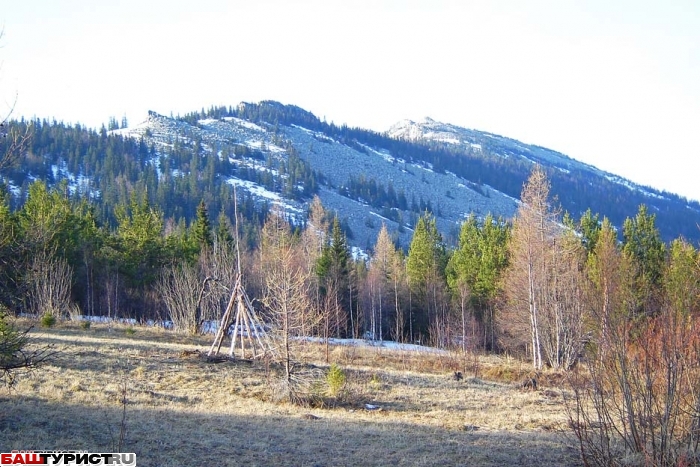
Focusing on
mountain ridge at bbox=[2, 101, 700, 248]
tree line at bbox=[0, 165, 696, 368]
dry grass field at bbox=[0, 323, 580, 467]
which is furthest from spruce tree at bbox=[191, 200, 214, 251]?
mountain ridge at bbox=[2, 101, 700, 248]

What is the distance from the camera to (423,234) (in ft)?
167

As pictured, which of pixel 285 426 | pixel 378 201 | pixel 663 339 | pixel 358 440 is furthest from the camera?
pixel 378 201

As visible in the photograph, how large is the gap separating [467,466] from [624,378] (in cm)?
351

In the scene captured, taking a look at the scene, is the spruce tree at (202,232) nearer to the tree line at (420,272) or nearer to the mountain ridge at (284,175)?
the tree line at (420,272)

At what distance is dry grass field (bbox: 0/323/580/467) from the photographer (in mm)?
10055

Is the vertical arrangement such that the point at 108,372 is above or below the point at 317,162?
below

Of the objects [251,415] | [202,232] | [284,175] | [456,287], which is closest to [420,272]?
[456,287]

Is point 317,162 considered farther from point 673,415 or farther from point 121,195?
point 673,415

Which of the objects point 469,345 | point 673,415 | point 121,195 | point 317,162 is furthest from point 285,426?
point 317,162

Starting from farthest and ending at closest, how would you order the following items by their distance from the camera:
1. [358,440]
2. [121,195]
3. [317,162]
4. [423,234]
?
[317,162] < [121,195] < [423,234] < [358,440]

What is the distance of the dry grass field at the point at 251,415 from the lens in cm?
1005

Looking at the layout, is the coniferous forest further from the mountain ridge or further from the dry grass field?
the mountain ridge

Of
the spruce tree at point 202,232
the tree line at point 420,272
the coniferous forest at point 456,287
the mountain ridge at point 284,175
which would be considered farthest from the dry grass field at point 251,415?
the mountain ridge at point 284,175

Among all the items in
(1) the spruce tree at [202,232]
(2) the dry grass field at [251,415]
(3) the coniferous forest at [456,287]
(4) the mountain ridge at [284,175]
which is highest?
(4) the mountain ridge at [284,175]
